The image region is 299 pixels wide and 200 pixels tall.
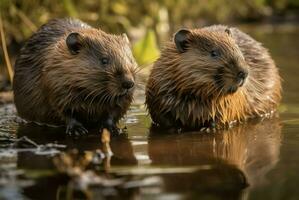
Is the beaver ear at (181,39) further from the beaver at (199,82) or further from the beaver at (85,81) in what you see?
the beaver at (85,81)

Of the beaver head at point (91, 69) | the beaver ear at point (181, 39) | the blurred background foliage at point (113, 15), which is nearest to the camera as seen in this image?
the beaver head at point (91, 69)

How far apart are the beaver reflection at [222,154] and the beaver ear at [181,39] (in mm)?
684

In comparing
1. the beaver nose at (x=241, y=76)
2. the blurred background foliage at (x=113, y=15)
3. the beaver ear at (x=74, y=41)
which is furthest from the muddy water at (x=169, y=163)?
the blurred background foliage at (x=113, y=15)

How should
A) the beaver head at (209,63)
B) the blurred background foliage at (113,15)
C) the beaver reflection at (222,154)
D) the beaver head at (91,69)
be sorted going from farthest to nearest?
1. the blurred background foliage at (113,15)
2. the beaver head at (209,63)
3. the beaver head at (91,69)
4. the beaver reflection at (222,154)

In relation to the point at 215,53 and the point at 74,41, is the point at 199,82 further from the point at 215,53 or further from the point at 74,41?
the point at 74,41

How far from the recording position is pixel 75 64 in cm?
558

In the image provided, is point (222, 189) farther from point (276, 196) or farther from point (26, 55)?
point (26, 55)

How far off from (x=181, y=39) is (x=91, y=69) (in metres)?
0.82

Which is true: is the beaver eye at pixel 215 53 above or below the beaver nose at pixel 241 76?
above

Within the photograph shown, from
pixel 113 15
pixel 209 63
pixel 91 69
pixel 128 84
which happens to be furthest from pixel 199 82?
pixel 113 15

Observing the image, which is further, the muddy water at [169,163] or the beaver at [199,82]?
the beaver at [199,82]

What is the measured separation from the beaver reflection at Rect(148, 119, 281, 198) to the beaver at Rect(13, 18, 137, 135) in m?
0.42

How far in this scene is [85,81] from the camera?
18.0 ft

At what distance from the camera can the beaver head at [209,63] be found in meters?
5.53
